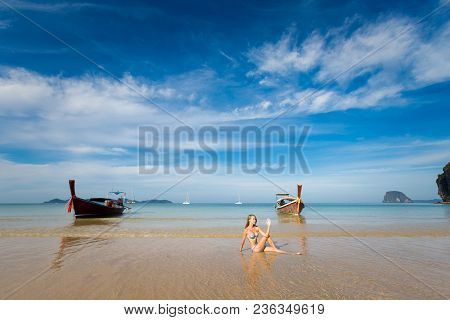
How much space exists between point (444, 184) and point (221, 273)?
5823 inches

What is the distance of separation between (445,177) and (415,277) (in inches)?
5648

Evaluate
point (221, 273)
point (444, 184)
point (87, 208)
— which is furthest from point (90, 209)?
point (444, 184)

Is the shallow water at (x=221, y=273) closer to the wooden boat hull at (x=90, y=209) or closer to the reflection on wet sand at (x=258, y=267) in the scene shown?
the reflection on wet sand at (x=258, y=267)


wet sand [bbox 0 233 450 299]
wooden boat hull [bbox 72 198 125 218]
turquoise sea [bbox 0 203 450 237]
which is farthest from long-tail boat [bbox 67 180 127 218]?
wet sand [bbox 0 233 450 299]

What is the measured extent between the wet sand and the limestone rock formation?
135 metres

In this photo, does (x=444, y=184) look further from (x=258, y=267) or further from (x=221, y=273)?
(x=221, y=273)

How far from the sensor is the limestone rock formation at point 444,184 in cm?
11738

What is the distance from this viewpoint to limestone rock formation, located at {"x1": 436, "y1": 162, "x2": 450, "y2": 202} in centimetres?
11738

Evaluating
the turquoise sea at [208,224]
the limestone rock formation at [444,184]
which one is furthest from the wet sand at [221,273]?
the limestone rock formation at [444,184]

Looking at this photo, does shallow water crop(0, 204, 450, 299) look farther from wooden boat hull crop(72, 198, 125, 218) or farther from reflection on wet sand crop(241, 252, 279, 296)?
wooden boat hull crop(72, 198, 125, 218)

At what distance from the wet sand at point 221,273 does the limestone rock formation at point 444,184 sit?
135m

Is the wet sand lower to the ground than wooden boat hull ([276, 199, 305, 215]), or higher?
higher

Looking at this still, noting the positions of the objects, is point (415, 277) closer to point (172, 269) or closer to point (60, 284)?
point (172, 269)
